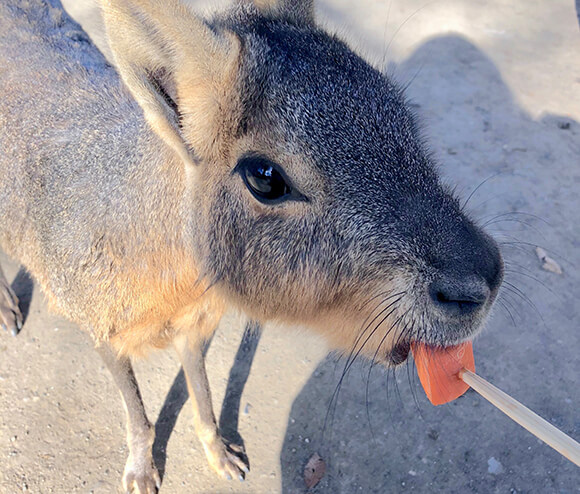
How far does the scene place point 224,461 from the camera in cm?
296

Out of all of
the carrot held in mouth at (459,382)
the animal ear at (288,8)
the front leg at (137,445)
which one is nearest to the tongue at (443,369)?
the carrot held in mouth at (459,382)

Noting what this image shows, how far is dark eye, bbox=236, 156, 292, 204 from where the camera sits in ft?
5.52

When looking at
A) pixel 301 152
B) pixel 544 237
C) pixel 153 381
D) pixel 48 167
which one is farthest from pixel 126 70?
pixel 544 237

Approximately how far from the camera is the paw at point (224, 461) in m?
2.96

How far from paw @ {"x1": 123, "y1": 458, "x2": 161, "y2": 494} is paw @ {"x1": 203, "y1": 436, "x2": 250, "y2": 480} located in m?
0.31

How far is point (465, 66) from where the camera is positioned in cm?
541

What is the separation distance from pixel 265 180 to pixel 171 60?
467 millimetres

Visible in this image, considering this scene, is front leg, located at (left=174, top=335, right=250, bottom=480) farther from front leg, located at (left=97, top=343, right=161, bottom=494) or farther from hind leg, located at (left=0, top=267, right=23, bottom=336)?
hind leg, located at (left=0, top=267, right=23, bottom=336)

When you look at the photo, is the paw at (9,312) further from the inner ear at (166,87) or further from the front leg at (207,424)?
the inner ear at (166,87)

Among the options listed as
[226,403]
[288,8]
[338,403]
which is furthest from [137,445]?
[288,8]

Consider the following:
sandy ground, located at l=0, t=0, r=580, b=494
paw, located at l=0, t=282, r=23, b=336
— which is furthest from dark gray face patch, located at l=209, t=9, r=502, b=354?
paw, located at l=0, t=282, r=23, b=336

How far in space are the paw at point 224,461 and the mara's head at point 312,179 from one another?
1493mm

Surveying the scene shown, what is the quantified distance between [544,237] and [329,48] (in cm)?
287

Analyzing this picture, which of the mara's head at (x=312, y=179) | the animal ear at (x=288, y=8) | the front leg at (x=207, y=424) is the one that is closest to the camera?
the mara's head at (x=312, y=179)
